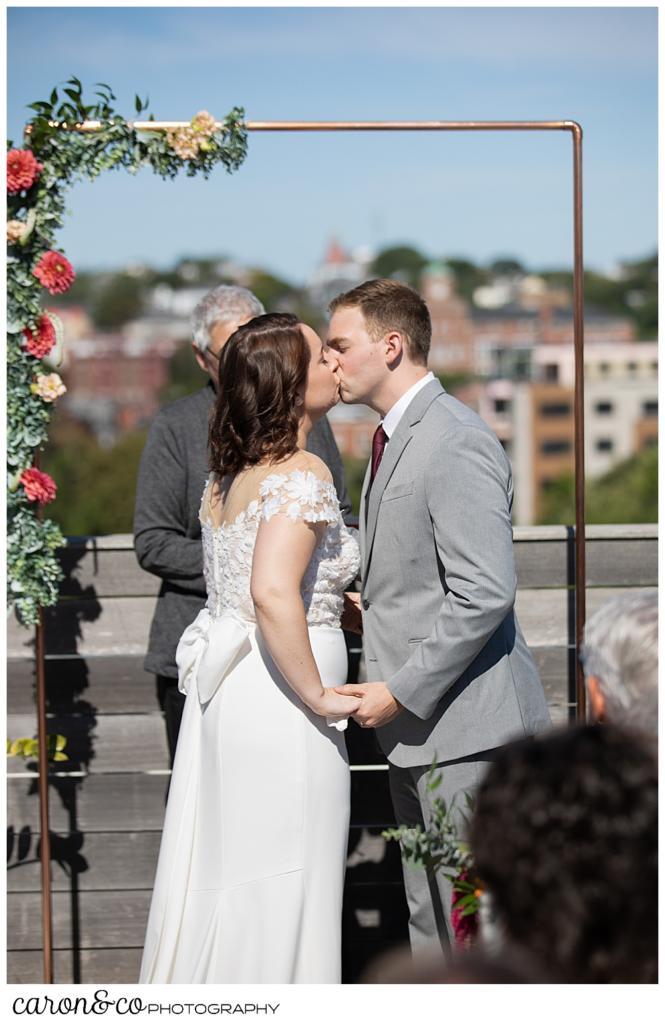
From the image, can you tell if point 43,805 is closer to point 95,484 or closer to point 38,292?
point 38,292

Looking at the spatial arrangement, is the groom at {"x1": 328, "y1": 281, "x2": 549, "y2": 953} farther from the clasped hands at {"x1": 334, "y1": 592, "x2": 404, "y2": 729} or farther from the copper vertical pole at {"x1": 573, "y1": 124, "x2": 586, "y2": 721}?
the copper vertical pole at {"x1": 573, "y1": 124, "x2": 586, "y2": 721}

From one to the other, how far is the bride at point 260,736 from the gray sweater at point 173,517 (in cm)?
54

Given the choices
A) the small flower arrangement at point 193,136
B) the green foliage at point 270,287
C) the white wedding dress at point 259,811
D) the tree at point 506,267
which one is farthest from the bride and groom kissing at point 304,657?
the tree at point 506,267

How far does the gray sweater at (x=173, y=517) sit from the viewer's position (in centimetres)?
332

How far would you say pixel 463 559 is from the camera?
2.62 meters

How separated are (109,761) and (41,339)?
4.19ft

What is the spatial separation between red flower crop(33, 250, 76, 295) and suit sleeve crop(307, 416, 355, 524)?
0.86 meters

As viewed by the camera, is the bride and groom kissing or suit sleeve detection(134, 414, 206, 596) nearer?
the bride and groom kissing

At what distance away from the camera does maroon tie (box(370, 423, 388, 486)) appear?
9.67ft

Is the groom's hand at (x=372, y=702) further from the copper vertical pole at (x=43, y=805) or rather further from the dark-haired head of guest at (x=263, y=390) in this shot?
the copper vertical pole at (x=43, y=805)

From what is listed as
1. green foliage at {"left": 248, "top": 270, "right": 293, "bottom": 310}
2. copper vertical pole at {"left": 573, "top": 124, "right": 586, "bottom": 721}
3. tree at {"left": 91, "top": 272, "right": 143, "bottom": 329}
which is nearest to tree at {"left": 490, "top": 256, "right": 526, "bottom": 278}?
green foliage at {"left": 248, "top": 270, "right": 293, "bottom": 310}

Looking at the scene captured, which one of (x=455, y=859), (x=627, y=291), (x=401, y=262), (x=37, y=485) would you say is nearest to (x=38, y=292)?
(x=37, y=485)

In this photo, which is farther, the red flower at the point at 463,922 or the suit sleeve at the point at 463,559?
the suit sleeve at the point at 463,559

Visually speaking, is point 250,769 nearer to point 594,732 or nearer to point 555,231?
point 594,732
